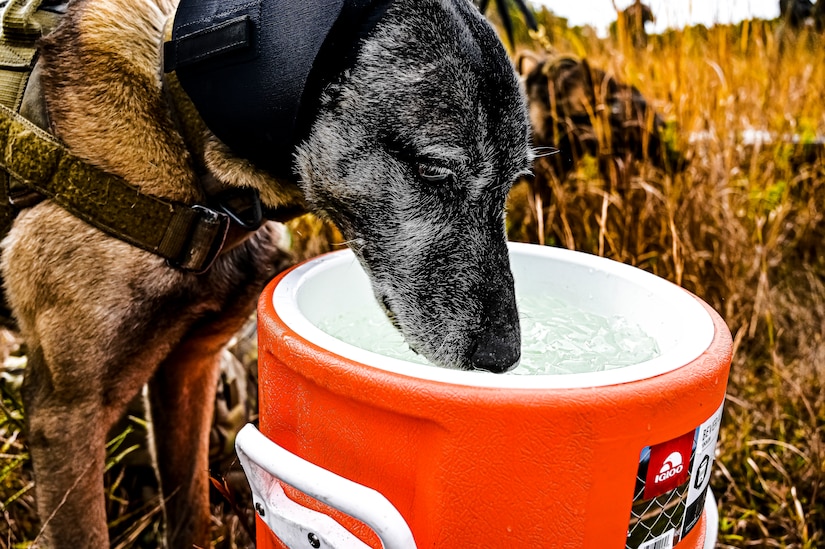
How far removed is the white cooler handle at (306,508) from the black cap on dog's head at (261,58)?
1.82 feet

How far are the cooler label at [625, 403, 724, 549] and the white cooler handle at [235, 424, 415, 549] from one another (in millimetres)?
308

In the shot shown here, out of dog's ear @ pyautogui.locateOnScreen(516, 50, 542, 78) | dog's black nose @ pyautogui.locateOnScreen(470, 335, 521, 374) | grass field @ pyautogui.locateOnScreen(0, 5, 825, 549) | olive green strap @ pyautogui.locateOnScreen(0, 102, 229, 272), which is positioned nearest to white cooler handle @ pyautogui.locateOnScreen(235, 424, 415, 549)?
dog's black nose @ pyautogui.locateOnScreen(470, 335, 521, 374)

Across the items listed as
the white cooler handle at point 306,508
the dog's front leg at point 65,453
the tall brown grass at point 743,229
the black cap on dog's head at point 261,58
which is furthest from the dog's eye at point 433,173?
the tall brown grass at point 743,229

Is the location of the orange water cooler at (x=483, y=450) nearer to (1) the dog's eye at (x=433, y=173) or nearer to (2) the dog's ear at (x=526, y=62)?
(1) the dog's eye at (x=433, y=173)

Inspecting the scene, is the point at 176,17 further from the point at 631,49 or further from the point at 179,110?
the point at 631,49

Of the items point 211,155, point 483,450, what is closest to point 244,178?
point 211,155

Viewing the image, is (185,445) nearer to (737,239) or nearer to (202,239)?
(202,239)

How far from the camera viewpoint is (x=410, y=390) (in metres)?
0.82

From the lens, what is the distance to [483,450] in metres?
0.82

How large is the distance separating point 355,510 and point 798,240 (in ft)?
10.4

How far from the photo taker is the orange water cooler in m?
0.81

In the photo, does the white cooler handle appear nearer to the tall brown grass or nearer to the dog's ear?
the tall brown grass

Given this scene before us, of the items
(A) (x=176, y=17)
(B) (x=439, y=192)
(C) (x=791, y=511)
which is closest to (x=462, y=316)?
(B) (x=439, y=192)

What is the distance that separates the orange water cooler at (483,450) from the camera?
809mm
